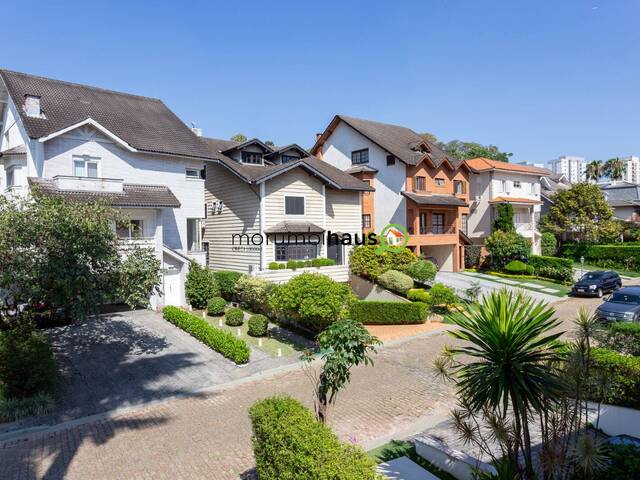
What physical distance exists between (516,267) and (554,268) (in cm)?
292

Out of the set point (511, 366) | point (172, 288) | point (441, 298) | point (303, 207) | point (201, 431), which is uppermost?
point (303, 207)

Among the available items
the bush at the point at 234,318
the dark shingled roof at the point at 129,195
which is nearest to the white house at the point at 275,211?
the bush at the point at 234,318

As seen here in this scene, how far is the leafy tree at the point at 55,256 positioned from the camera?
13.1m

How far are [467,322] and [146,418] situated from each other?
378 inches

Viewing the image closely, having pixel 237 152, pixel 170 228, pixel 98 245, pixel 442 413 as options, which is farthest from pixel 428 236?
pixel 98 245

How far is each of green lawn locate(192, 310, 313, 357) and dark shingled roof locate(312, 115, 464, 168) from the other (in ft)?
62.9

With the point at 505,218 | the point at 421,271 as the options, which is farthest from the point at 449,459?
the point at 505,218

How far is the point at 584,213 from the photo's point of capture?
4428 cm

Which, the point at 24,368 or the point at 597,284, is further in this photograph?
the point at 597,284

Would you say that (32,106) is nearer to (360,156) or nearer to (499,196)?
(360,156)

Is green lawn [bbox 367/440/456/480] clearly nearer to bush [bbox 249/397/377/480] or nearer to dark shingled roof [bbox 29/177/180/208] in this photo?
bush [bbox 249/397/377/480]

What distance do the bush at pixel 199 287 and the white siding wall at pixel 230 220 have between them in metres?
3.55

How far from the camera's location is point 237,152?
99.2 ft

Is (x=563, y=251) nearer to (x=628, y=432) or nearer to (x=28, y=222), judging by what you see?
(x=628, y=432)
